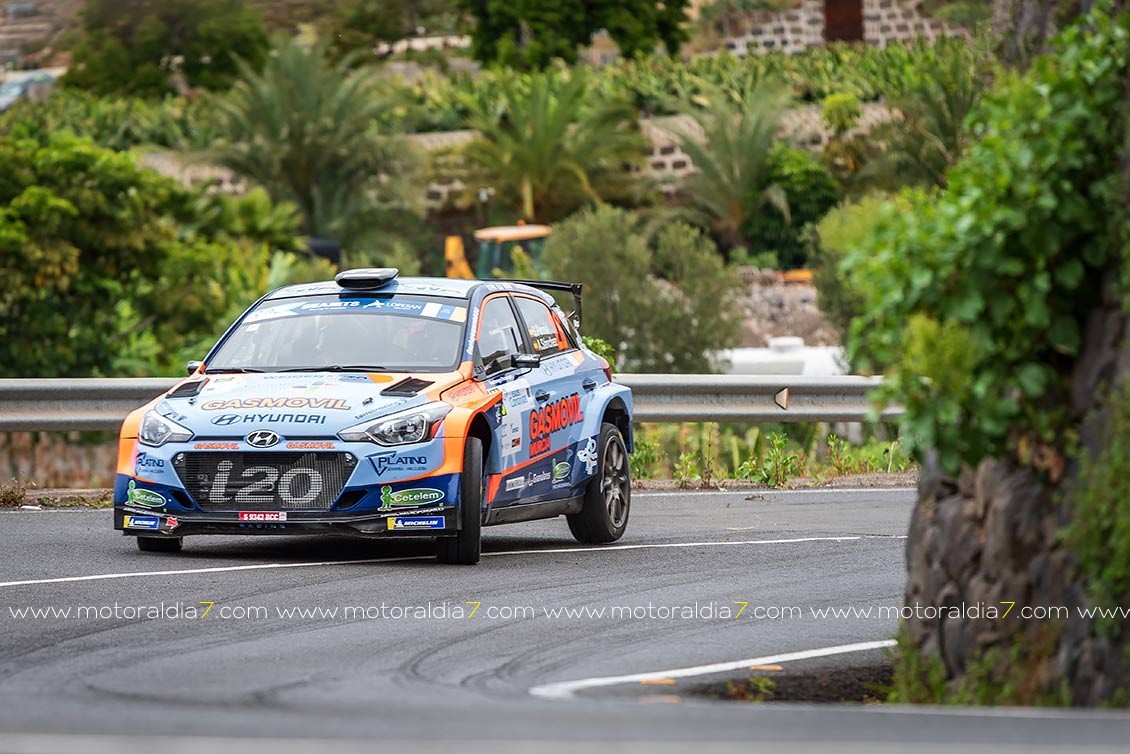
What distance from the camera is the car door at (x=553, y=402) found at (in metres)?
12.9

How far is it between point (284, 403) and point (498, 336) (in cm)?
170

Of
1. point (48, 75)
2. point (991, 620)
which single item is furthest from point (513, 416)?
point (48, 75)

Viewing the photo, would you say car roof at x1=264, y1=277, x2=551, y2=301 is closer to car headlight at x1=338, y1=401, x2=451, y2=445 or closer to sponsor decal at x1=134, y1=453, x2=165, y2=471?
car headlight at x1=338, y1=401, x2=451, y2=445

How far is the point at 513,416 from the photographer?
1257cm

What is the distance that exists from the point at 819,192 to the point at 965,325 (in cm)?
5265

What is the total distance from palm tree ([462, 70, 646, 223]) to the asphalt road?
143ft

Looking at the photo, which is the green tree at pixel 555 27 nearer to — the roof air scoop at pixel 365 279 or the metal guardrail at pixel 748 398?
the metal guardrail at pixel 748 398

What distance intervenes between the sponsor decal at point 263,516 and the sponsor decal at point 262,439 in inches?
14.5

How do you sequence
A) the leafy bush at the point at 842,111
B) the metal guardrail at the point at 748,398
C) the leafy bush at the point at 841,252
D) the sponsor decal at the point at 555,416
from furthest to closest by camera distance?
the leafy bush at the point at 842,111, the metal guardrail at the point at 748,398, the sponsor decal at the point at 555,416, the leafy bush at the point at 841,252

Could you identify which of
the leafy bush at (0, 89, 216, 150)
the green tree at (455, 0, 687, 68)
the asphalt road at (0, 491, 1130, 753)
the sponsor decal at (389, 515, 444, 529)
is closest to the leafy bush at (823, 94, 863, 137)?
the leafy bush at (0, 89, 216, 150)

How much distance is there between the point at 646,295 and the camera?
39.9m

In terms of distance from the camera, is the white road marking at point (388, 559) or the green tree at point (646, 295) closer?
the white road marking at point (388, 559)

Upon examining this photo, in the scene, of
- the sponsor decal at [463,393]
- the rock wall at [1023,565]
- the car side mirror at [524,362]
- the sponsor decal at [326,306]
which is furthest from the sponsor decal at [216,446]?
the rock wall at [1023,565]

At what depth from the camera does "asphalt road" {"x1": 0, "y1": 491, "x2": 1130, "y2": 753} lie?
6141mm
